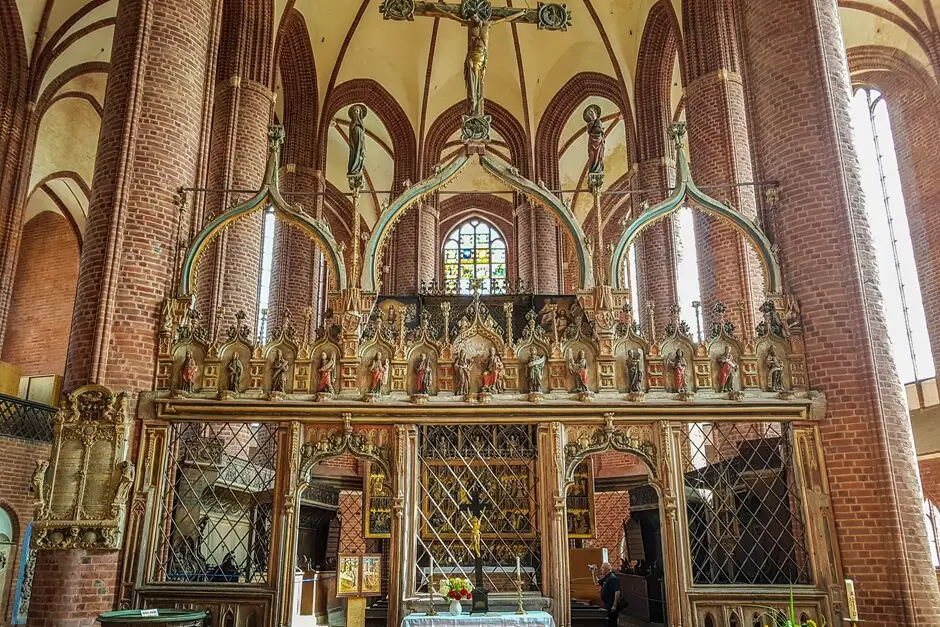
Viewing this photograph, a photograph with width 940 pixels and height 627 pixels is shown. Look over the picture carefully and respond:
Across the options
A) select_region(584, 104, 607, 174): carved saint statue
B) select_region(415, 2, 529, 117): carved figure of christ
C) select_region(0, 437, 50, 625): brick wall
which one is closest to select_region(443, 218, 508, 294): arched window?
select_region(0, 437, 50, 625): brick wall

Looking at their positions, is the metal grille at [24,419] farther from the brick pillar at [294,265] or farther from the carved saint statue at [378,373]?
the carved saint statue at [378,373]

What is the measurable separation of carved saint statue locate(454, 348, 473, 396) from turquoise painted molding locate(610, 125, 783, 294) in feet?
7.60

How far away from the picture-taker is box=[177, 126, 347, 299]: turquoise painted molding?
10523mm

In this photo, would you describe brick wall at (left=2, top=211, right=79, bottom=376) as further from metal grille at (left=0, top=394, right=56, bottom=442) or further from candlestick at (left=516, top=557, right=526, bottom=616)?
candlestick at (left=516, top=557, right=526, bottom=616)

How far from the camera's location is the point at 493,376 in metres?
10.1

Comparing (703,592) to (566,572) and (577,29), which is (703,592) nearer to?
(566,572)

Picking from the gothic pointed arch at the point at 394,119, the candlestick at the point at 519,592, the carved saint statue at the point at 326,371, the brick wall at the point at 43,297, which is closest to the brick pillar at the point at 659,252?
the gothic pointed arch at the point at 394,119

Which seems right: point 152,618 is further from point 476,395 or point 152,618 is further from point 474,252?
A: point 474,252

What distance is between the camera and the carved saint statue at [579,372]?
396 inches

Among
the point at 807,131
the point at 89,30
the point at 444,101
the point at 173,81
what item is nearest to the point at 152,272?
the point at 173,81

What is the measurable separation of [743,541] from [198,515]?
8.30 metres

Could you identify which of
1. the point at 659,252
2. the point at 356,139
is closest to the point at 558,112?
the point at 659,252

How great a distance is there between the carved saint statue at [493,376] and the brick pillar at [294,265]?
11.5 metres

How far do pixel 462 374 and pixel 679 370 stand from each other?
2814mm
